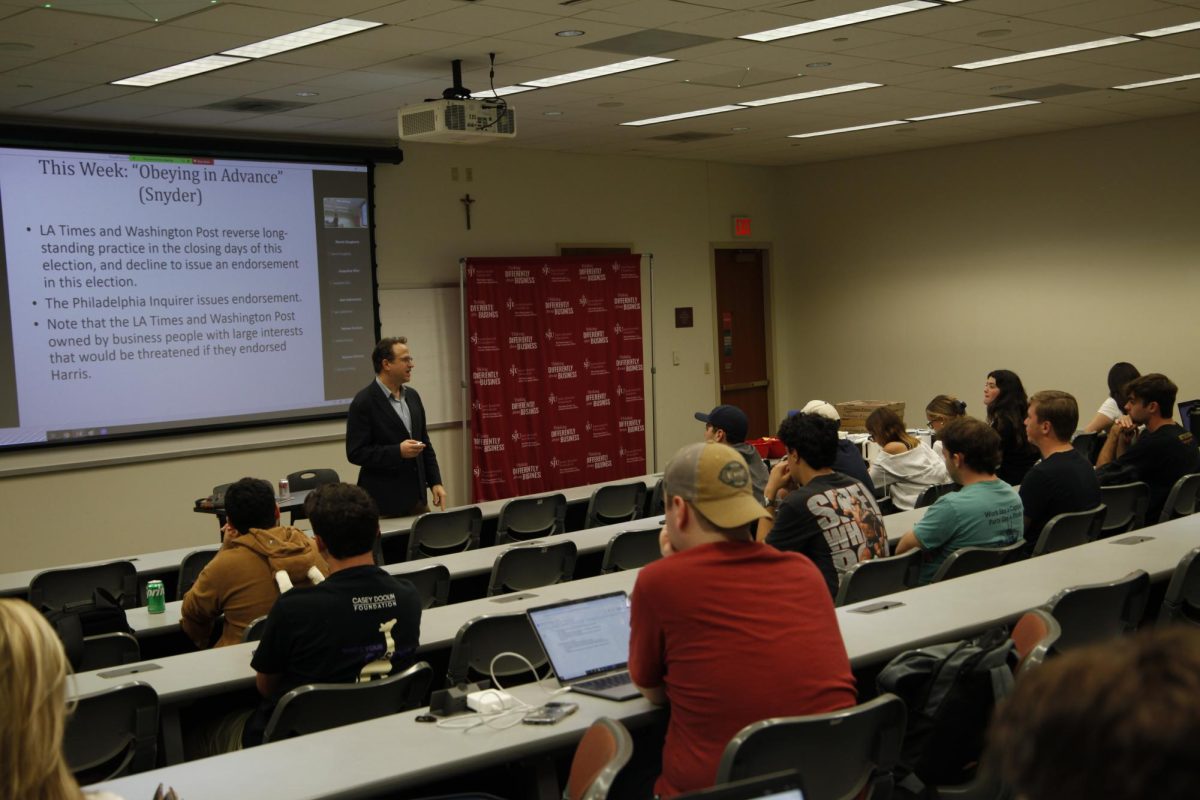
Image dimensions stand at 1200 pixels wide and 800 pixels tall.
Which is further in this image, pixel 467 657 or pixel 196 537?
pixel 196 537

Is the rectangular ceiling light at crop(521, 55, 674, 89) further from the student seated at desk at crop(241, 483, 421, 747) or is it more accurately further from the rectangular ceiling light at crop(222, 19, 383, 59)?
the student seated at desk at crop(241, 483, 421, 747)

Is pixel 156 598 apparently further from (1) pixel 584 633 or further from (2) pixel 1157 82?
(2) pixel 1157 82

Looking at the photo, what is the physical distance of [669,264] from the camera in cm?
1198

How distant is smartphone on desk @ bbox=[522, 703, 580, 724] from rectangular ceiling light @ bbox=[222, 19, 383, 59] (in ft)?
12.7

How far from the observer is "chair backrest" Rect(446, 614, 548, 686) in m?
3.69

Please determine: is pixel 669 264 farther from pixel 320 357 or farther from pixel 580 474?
pixel 320 357

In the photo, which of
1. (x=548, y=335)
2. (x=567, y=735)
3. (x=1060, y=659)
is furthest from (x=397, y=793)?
(x=548, y=335)

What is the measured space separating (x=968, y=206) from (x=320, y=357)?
21.3 feet

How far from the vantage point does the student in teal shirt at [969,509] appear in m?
4.51

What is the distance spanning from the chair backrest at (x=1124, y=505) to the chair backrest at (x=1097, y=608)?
2.00 metres

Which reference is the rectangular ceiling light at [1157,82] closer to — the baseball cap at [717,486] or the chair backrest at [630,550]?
the chair backrest at [630,550]

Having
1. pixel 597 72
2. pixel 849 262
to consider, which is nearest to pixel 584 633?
pixel 597 72

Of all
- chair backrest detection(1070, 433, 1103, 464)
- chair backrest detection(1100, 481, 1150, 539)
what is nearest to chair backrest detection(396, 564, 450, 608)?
chair backrest detection(1100, 481, 1150, 539)

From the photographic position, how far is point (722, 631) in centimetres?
257
